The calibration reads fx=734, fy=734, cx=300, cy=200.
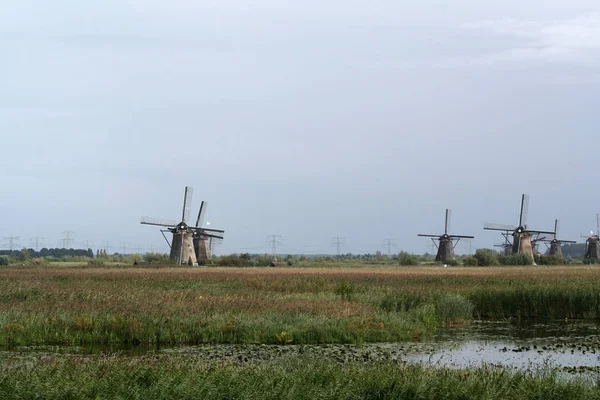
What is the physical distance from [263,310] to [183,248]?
52399 millimetres

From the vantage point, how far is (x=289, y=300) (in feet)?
90.6

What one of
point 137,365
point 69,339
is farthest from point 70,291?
point 137,365

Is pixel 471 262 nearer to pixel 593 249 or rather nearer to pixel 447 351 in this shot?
pixel 593 249

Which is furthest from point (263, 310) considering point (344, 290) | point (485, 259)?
point (485, 259)

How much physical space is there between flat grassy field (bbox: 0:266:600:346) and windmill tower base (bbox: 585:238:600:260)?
81355 millimetres

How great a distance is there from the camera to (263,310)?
24.0 meters

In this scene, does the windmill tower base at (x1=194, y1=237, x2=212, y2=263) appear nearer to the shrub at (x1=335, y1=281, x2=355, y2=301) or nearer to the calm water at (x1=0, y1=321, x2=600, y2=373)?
the shrub at (x1=335, y1=281, x2=355, y2=301)

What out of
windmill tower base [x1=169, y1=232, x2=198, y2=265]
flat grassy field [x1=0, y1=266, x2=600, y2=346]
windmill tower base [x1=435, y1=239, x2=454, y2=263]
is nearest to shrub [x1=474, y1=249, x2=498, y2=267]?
windmill tower base [x1=435, y1=239, x2=454, y2=263]

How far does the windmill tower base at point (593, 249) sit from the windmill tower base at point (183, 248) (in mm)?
64033

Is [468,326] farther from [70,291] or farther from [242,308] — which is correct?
[70,291]

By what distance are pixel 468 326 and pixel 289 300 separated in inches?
260

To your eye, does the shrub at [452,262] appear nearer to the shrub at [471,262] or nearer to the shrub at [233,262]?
the shrub at [471,262]

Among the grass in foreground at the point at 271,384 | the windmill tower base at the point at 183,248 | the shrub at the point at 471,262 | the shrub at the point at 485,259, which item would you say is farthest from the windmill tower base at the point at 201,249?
the grass in foreground at the point at 271,384

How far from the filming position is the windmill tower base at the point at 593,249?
10919cm
